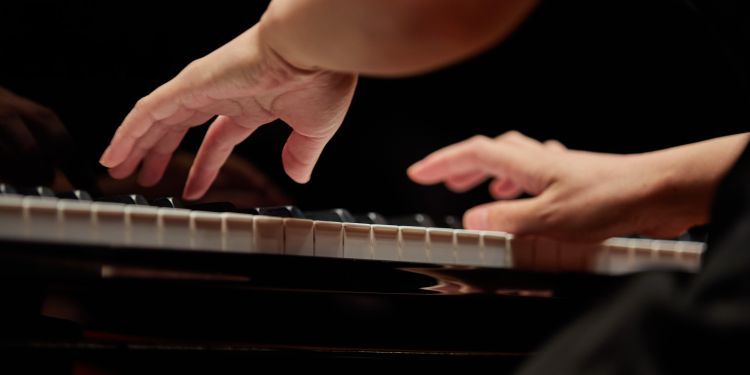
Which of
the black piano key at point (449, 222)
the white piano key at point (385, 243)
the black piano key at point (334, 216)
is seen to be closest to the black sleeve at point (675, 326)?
the white piano key at point (385, 243)

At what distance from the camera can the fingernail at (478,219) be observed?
0.97m

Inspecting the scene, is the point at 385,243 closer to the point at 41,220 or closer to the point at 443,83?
the point at 41,220

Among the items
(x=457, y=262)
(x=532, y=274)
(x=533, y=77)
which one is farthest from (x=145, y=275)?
(x=533, y=77)

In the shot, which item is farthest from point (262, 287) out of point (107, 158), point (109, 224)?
point (107, 158)

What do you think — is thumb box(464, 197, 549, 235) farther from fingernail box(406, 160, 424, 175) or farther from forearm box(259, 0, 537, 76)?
forearm box(259, 0, 537, 76)

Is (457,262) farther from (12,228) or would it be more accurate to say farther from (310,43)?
(12,228)

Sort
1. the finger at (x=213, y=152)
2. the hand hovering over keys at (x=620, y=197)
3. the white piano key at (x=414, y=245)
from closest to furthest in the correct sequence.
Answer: the white piano key at (x=414, y=245), the finger at (x=213, y=152), the hand hovering over keys at (x=620, y=197)

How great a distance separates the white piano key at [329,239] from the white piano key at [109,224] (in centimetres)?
17

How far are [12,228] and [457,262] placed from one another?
1.30 feet

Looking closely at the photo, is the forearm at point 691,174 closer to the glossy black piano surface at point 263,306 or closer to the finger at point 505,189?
the glossy black piano surface at point 263,306

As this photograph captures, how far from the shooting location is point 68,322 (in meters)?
0.63

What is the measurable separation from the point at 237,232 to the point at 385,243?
0.15 metres

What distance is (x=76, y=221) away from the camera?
525 mm

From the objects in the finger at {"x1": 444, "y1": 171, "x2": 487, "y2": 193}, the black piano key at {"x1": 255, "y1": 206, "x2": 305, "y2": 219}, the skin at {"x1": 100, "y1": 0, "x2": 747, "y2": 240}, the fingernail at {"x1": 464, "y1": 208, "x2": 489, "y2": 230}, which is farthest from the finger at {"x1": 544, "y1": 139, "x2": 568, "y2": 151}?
the black piano key at {"x1": 255, "y1": 206, "x2": 305, "y2": 219}
